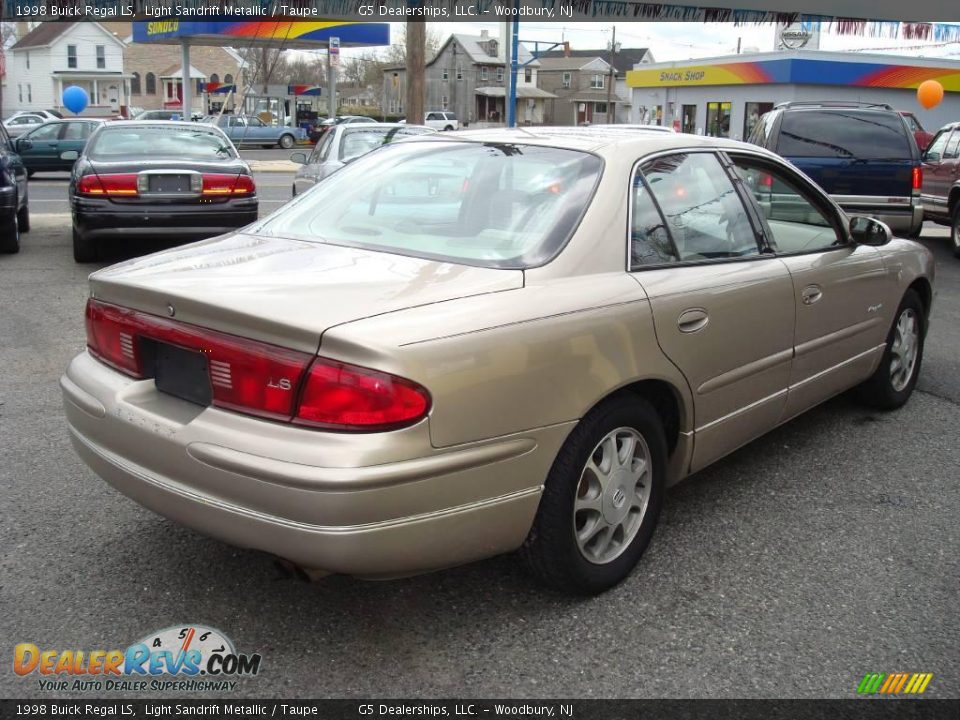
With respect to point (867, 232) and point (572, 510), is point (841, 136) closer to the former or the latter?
point (867, 232)

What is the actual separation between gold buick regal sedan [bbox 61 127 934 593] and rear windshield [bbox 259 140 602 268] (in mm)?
11

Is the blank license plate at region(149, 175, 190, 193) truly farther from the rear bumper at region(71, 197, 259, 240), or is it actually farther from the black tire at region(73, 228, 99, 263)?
the black tire at region(73, 228, 99, 263)

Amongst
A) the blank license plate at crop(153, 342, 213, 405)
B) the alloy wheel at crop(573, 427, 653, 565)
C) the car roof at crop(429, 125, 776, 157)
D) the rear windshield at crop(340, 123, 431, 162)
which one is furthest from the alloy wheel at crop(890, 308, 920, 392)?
the rear windshield at crop(340, 123, 431, 162)

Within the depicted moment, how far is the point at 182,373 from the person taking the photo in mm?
2916

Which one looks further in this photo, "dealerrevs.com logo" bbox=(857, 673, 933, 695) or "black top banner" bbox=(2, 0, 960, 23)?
"black top banner" bbox=(2, 0, 960, 23)

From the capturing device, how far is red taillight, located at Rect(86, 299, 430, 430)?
100 inches

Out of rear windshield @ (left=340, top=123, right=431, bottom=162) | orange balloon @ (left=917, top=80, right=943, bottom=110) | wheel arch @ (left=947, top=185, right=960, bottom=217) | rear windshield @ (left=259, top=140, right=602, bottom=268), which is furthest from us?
orange balloon @ (left=917, top=80, right=943, bottom=110)

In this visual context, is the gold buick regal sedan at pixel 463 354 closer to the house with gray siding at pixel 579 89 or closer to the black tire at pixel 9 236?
the black tire at pixel 9 236

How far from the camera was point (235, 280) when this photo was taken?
9.70 feet

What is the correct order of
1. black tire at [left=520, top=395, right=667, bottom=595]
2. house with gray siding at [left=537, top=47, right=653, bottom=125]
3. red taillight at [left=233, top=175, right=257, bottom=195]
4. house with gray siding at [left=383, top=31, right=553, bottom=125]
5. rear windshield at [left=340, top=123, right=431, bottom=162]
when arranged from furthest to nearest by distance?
house with gray siding at [left=537, top=47, right=653, bottom=125], house with gray siding at [left=383, top=31, right=553, bottom=125], rear windshield at [left=340, top=123, right=431, bottom=162], red taillight at [left=233, top=175, right=257, bottom=195], black tire at [left=520, top=395, right=667, bottom=595]

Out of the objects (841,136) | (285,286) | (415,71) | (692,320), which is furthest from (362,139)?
(285,286)

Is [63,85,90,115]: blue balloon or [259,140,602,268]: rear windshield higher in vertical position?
[63,85,90,115]: blue balloon

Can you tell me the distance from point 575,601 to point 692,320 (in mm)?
1084

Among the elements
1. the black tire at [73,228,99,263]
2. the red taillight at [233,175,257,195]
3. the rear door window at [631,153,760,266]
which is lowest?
the black tire at [73,228,99,263]
